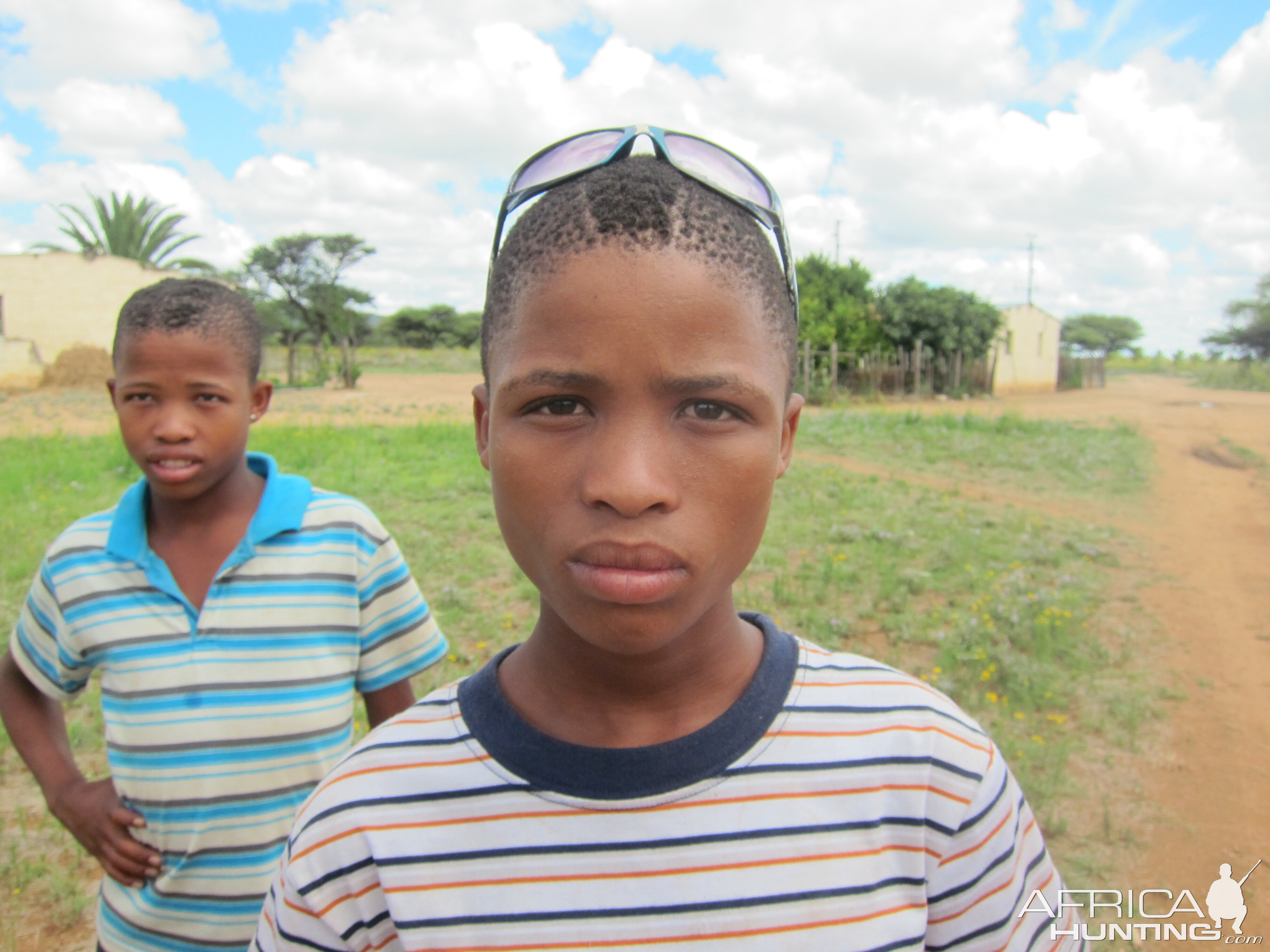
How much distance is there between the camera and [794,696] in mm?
1078

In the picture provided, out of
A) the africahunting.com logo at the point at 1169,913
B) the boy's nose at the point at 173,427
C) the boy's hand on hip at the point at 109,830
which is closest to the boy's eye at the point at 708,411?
the boy's nose at the point at 173,427

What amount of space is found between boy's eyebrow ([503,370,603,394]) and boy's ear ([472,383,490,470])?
143 millimetres

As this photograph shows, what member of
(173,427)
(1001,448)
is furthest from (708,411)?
(1001,448)

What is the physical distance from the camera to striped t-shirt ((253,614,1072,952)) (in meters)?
0.94

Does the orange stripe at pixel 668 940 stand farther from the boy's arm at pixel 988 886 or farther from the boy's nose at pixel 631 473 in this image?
the boy's nose at pixel 631 473

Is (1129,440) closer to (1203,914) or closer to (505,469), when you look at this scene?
(1203,914)

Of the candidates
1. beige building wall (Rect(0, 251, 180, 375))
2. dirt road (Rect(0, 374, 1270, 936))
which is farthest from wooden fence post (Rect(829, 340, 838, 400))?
beige building wall (Rect(0, 251, 180, 375))

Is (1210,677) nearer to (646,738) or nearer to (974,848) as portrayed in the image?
(974,848)

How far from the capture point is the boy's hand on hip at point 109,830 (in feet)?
5.57

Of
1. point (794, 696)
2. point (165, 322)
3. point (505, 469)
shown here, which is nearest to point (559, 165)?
point (505, 469)

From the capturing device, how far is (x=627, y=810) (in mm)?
976

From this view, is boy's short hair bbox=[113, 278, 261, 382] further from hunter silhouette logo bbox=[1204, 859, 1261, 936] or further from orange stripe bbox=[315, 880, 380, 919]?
hunter silhouette logo bbox=[1204, 859, 1261, 936]

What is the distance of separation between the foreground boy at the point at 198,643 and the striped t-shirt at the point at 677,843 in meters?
0.76

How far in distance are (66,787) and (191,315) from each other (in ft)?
3.45
